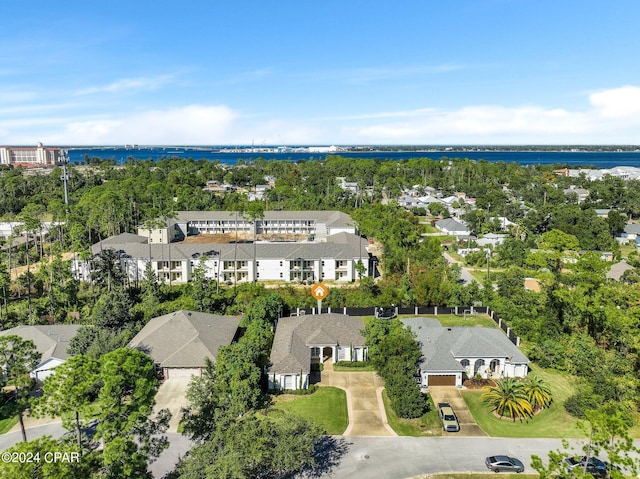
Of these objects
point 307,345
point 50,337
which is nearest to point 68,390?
point 307,345

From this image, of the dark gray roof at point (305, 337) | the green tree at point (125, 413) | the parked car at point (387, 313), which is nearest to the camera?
the green tree at point (125, 413)

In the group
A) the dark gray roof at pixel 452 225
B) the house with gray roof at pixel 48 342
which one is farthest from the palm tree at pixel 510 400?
the dark gray roof at pixel 452 225

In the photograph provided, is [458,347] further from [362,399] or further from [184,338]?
[184,338]

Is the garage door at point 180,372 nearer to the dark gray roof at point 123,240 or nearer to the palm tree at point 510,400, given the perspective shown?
the palm tree at point 510,400

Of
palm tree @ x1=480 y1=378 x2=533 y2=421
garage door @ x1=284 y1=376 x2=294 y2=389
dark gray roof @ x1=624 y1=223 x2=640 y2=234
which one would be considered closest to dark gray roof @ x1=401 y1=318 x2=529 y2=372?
palm tree @ x1=480 y1=378 x2=533 y2=421

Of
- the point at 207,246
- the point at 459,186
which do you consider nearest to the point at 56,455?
the point at 207,246

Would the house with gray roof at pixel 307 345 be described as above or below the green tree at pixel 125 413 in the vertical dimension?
below
